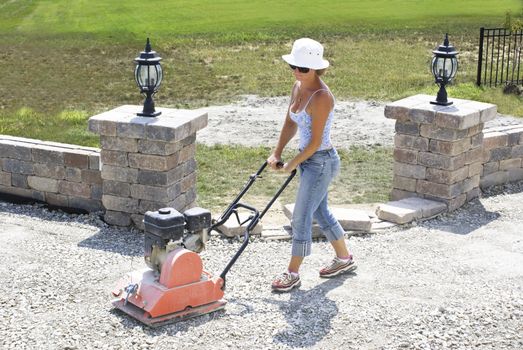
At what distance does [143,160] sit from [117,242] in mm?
878

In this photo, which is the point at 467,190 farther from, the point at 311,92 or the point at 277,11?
the point at 277,11

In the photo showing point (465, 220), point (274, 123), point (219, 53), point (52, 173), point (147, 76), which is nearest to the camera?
point (147, 76)

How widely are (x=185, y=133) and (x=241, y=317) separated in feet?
8.30

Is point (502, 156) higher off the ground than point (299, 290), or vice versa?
point (502, 156)

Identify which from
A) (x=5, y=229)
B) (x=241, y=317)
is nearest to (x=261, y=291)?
(x=241, y=317)

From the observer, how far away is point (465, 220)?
9789 millimetres

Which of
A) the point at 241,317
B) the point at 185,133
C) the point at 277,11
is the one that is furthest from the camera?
the point at 277,11

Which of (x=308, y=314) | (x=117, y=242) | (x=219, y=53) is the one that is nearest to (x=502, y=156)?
(x=308, y=314)

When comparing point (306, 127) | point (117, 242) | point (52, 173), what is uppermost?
point (306, 127)

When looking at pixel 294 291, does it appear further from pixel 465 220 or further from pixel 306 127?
pixel 465 220

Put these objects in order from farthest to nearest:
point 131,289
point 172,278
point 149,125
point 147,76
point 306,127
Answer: point 147,76 → point 149,125 → point 306,127 → point 131,289 → point 172,278

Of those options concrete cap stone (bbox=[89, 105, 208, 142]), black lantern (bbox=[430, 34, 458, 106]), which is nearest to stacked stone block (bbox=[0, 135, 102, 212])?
concrete cap stone (bbox=[89, 105, 208, 142])

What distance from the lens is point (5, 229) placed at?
30.6 feet

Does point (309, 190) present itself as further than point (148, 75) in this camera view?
No
